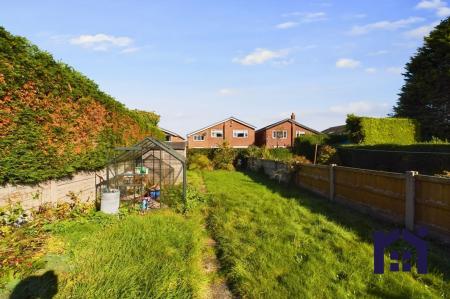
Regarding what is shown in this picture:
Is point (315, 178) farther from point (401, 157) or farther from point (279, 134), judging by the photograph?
point (279, 134)

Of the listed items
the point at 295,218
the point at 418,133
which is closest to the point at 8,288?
the point at 295,218

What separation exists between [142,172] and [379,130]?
17864 mm

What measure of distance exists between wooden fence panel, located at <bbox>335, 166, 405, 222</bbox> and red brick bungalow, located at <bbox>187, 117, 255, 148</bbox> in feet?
147

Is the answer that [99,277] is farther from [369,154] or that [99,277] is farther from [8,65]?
[369,154]

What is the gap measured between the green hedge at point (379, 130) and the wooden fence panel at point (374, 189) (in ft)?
40.2

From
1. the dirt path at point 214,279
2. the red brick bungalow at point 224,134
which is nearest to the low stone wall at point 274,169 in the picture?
the dirt path at point 214,279

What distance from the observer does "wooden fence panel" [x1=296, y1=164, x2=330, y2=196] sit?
1379cm

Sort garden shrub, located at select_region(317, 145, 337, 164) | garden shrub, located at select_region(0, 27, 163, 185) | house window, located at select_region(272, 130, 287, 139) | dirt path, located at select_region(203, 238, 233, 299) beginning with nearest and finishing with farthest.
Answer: dirt path, located at select_region(203, 238, 233, 299) → garden shrub, located at select_region(0, 27, 163, 185) → garden shrub, located at select_region(317, 145, 337, 164) → house window, located at select_region(272, 130, 287, 139)

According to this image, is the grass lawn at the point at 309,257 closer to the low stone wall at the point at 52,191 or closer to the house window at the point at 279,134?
the low stone wall at the point at 52,191

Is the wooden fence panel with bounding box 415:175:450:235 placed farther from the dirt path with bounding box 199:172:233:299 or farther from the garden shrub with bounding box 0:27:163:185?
the garden shrub with bounding box 0:27:163:185

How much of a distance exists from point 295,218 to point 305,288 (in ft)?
15.4

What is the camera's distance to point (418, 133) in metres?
26.0

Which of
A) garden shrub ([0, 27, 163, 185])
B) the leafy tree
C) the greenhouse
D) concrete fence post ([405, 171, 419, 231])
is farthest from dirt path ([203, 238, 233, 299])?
the leafy tree

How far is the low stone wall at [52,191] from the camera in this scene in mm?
7547
